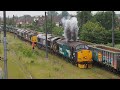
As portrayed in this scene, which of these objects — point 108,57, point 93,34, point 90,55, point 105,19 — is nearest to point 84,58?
point 90,55

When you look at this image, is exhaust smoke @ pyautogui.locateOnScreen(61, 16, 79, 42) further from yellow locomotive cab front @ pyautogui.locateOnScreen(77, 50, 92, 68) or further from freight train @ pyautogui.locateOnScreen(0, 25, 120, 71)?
yellow locomotive cab front @ pyautogui.locateOnScreen(77, 50, 92, 68)

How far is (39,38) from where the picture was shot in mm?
43281

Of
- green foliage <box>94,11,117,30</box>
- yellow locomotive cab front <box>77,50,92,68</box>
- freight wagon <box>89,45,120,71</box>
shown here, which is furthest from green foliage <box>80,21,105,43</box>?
yellow locomotive cab front <box>77,50,92,68</box>

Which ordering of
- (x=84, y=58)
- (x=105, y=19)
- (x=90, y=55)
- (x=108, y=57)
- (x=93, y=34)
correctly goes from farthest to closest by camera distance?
(x=105, y=19) < (x=93, y=34) < (x=90, y=55) < (x=84, y=58) < (x=108, y=57)

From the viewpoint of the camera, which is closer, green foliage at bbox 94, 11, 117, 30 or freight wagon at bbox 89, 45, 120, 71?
freight wagon at bbox 89, 45, 120, 71

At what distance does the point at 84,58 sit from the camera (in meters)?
24.5

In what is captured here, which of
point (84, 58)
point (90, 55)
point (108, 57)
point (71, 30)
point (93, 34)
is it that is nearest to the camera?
point (108, 57)

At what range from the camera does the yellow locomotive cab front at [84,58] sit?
80.2ft

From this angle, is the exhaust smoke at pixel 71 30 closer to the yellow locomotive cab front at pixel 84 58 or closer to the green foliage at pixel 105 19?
the yellow locomotive cab front at pixel 84 58

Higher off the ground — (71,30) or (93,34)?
(71,30)

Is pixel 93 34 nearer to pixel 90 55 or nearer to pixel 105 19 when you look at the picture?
pixel 105 19

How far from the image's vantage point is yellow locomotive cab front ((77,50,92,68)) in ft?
80.2
